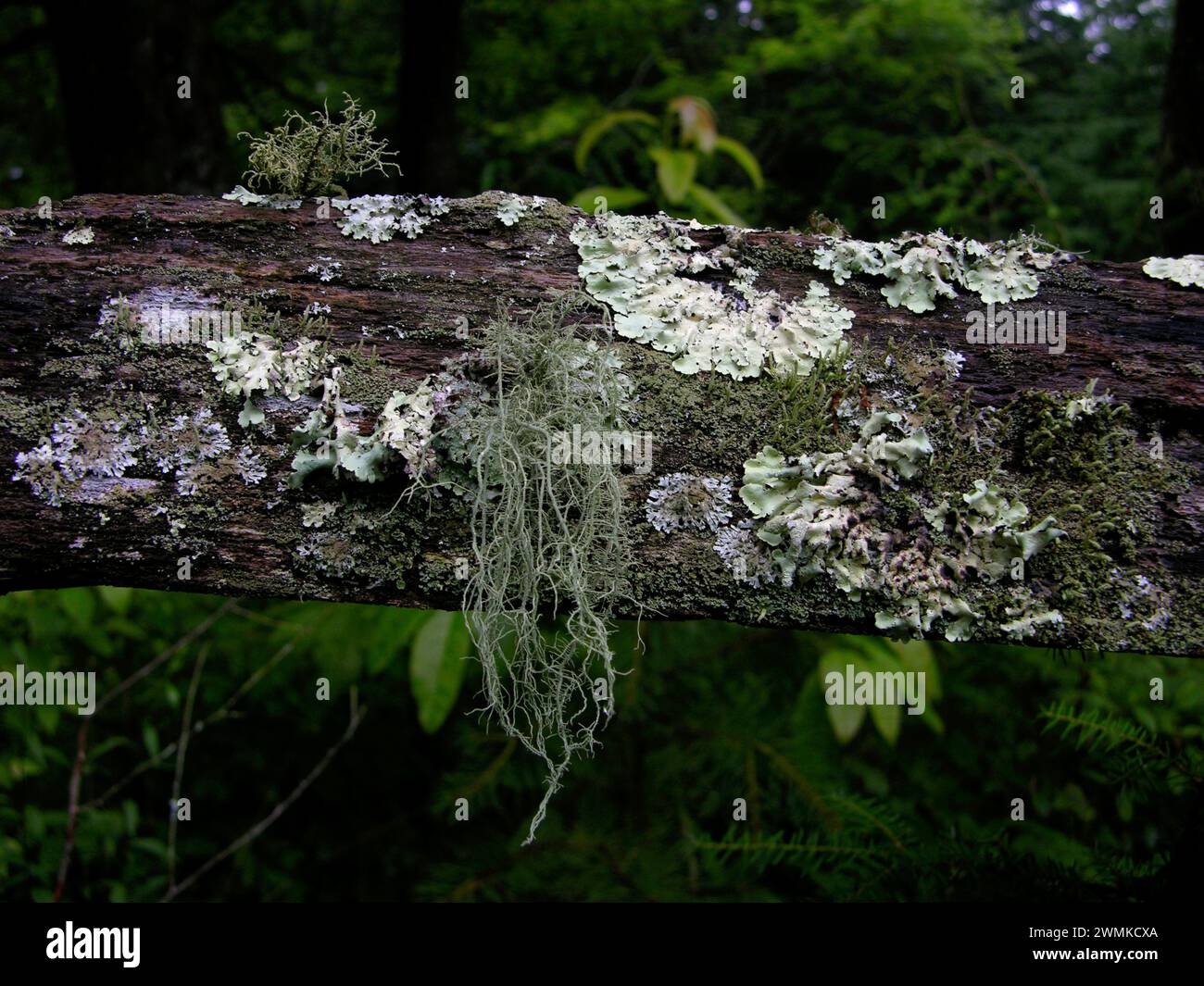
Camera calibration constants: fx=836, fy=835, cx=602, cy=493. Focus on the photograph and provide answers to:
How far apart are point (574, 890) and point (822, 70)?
143 inches

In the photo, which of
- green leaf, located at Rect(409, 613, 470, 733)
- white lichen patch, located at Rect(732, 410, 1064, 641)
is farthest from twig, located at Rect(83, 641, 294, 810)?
white lichen patch, located at Rect(732, 410, 1064, 641)

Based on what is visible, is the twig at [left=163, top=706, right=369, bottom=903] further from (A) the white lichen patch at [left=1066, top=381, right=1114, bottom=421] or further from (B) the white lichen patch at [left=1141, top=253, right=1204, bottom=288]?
(B) the white lichen patch at [left=1141, top=253, right=1204, bottom=288]

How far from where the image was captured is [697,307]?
1.22 m

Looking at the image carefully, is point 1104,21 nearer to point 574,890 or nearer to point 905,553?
point 905,553

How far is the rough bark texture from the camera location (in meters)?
1.08

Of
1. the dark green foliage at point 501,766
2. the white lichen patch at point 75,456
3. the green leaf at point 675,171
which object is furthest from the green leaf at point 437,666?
the green leaf at point 675,171

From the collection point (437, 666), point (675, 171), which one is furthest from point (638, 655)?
point (675, 171)

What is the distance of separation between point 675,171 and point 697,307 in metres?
1.45

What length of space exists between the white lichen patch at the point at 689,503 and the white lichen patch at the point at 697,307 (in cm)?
16

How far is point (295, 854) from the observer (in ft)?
9.53

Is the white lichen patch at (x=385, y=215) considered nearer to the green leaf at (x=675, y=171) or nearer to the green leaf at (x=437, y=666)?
the green leaf at (x=437, y=666)

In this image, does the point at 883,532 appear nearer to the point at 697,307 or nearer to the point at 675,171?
the point at 697,307

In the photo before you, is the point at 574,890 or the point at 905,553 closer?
the point at 905,553

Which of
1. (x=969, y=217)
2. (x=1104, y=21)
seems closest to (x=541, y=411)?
(x=969, y=217)
